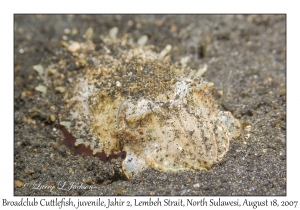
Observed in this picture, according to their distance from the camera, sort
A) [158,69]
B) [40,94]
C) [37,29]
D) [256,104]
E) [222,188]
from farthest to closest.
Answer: [37,29]
[40,94]
[256,104]
[158,69]
[222,188]

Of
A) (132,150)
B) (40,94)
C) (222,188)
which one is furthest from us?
(40,94)

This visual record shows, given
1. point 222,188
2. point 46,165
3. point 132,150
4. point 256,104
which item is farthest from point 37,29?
point 222,188

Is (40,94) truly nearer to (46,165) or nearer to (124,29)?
(46,165)

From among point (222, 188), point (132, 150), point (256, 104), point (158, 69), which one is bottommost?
point (222, 188)
